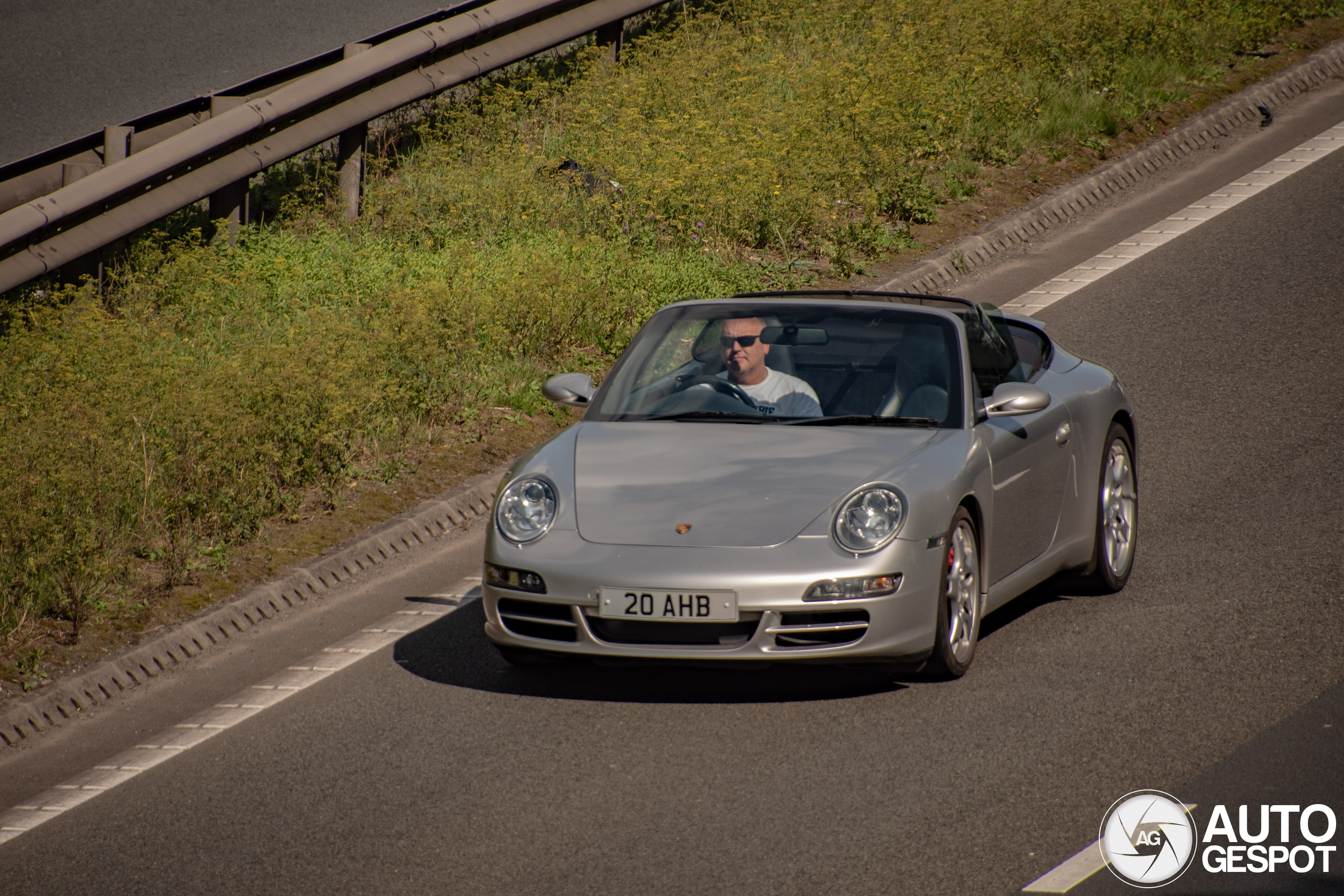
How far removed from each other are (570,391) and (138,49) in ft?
29.5

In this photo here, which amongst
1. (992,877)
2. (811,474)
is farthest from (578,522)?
(992,877)

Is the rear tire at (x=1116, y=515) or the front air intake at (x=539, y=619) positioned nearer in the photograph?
the front air intake at (x=539, y=619)

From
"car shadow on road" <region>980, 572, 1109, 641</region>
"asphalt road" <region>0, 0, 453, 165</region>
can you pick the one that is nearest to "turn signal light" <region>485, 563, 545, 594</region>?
"car shadow on road" <region>980, 572, 1109, 641</region>

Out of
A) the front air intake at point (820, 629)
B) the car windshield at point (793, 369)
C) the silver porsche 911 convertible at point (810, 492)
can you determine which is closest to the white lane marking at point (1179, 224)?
the silver porsche 911 convertible at point (810, 492)

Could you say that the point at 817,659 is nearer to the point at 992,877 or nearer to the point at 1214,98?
the point at 992,877

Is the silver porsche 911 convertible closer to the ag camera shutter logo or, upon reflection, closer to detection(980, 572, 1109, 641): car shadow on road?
detection(980, 572, 1109, 641): car shadow on road

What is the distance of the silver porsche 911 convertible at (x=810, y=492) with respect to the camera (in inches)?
212

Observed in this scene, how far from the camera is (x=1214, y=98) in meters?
16.5

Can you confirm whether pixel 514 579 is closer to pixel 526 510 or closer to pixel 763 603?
pixel 526 510

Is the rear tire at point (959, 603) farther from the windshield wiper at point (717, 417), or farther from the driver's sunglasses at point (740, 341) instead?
the driver's sunglasses at point (740, 341)

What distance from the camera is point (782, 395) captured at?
648 cm

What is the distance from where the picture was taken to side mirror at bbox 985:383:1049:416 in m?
6.04

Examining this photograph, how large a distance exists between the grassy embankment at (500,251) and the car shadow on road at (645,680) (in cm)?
171
